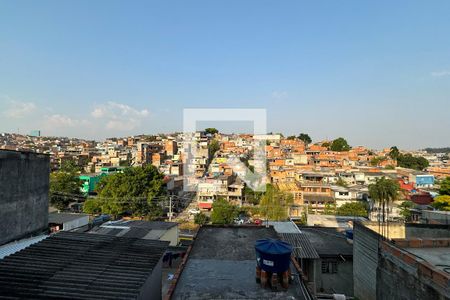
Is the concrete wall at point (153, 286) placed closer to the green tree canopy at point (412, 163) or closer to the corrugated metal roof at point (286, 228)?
the corrugated metal roof at point (286, 228)

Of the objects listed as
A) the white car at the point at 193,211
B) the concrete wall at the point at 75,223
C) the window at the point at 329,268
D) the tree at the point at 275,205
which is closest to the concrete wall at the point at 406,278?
the window at the point at 329,268

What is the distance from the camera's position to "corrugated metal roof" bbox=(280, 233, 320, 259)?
980 centimetres

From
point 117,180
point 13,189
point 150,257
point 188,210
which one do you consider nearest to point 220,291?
point 150,257

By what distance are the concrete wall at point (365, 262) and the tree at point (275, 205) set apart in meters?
22.1

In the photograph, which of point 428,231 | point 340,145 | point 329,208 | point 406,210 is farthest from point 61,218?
point 340,145

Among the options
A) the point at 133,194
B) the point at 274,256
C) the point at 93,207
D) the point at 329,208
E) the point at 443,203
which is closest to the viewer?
the point at 274,256

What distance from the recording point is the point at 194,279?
18.3ft

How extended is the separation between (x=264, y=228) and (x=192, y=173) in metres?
46.3

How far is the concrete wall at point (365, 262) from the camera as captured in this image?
341 inches

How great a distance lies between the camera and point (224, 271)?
5.94m

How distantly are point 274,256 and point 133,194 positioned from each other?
2989 centimetres

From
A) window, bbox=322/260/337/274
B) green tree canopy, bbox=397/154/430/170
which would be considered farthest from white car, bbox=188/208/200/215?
green tree canopy, bbox=397/154/430/170

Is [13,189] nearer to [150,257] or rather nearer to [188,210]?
[150,257]

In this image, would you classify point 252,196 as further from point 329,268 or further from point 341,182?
point 329,268
